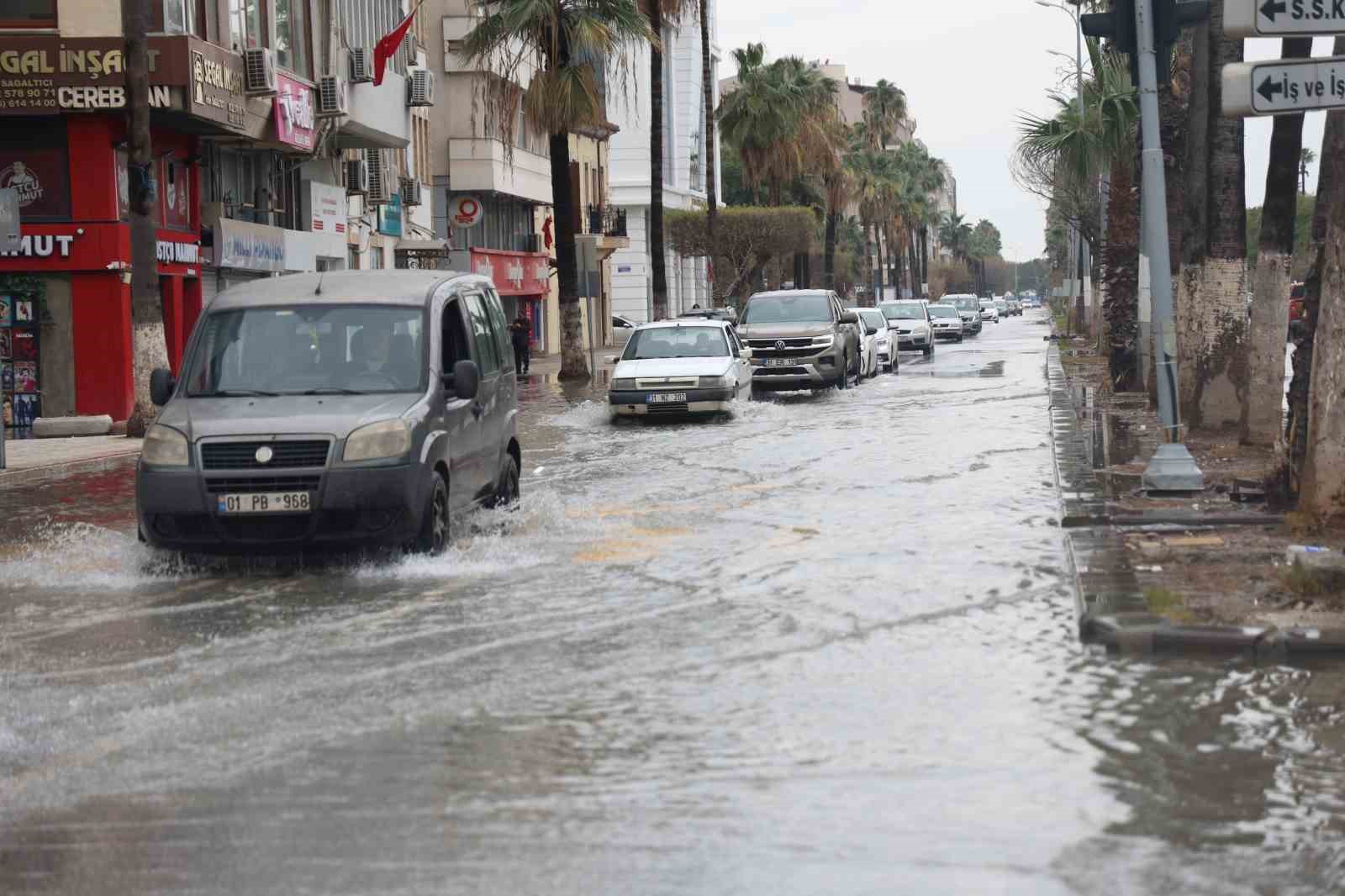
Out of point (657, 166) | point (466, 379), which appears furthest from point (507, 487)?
point (657, 166)

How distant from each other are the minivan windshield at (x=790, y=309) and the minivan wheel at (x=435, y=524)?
23.3m

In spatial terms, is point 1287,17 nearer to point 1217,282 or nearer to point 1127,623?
point 1127,623

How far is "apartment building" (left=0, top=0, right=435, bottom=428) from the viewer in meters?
30.5

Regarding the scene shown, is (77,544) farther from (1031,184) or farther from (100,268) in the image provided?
(1031,184)

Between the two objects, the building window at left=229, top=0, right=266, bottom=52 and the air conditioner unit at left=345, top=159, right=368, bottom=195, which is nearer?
the building window at left=229, top=0, right=266, bottom=52

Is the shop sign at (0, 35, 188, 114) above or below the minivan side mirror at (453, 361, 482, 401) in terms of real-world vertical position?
above

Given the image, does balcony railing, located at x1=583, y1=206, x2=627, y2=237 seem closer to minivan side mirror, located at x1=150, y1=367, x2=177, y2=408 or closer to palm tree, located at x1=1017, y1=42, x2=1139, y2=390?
palm tree, located at x1=1017, y1=42, x2=1139, y2=390

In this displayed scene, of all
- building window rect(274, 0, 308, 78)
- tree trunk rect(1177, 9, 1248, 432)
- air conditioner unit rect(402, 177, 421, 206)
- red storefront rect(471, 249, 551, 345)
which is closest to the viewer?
tree trunk rect(1177, 9, 1248, 432)

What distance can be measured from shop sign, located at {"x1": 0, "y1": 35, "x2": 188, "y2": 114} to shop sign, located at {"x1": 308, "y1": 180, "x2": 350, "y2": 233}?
10949 millimetres

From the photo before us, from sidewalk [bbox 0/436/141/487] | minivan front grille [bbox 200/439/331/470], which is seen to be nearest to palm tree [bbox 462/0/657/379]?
sidewalk [bbox 0/436/141/487]

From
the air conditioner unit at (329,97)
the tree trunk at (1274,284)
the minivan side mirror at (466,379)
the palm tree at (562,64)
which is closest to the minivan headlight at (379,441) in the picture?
the minivan side mirror at (466,379)

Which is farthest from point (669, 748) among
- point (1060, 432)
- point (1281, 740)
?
point (1060, 432)

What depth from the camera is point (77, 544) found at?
1459 cm

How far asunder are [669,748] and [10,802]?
87.9 inches
